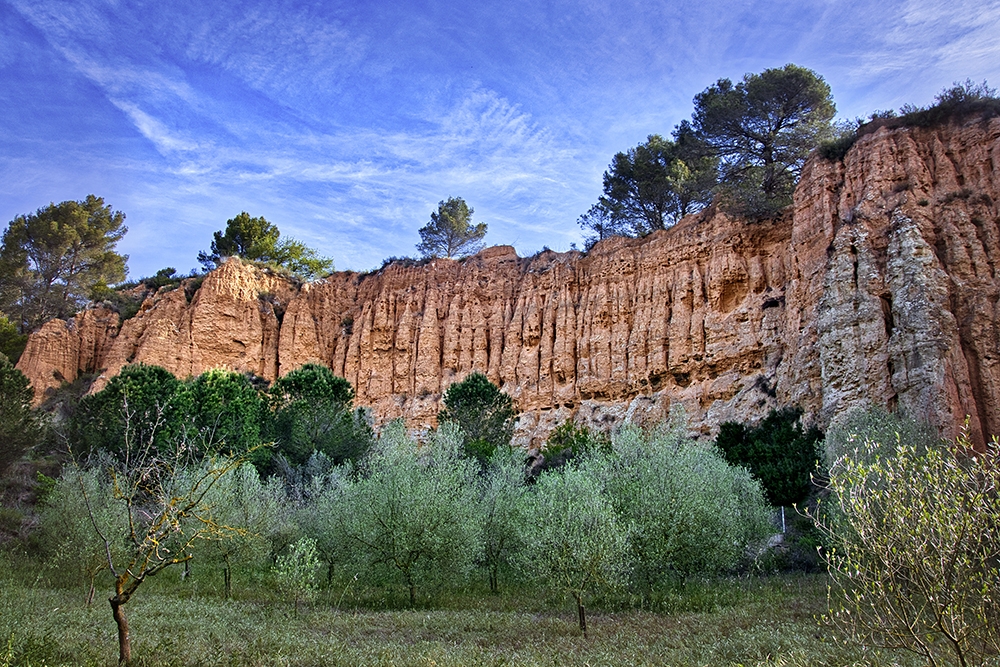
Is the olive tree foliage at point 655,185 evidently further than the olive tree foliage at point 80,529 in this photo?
Yes

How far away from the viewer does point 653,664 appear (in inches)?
454

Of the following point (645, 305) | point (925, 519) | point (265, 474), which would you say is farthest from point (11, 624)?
point (645, 305)

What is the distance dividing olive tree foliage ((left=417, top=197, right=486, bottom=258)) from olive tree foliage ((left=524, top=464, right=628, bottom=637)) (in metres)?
48.2

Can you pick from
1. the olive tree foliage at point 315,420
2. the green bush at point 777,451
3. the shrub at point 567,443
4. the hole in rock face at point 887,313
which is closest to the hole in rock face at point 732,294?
the green bush at point 777,451

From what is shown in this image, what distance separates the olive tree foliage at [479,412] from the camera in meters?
42.3

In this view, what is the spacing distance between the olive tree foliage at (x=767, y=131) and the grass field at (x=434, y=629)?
28.2 metres

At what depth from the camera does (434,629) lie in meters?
15.9

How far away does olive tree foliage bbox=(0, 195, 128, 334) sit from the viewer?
57406 mm

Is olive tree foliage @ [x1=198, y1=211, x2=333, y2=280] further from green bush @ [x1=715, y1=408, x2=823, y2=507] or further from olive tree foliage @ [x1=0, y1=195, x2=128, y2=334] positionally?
green bush @ [x1=715, y1=408, x2=823, y2=507]

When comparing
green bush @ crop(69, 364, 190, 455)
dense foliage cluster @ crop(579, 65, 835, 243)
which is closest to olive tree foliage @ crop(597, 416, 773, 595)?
green bush @ crop(69, 364, 190, 455)

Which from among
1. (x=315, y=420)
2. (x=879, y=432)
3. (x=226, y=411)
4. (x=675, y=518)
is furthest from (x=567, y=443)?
(x=675, y=518)

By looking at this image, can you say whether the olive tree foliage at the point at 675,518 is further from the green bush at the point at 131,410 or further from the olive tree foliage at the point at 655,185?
the olive tree foliage at the point at 655,185

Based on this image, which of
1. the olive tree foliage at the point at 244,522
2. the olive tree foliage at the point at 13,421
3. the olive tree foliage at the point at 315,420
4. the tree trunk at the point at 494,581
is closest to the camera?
the olive tree foliage at the point at 244,522

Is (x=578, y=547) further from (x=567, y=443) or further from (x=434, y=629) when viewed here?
(x=567, y=443)
